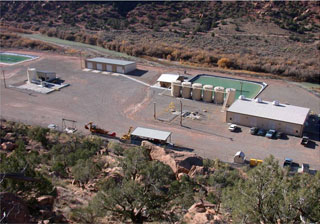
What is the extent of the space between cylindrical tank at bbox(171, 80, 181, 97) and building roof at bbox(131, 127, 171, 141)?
11.2m

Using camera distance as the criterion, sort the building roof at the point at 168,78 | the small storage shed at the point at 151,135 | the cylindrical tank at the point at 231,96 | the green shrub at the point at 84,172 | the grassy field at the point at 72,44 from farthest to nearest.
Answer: the grassy field at the point at 72,44, the building roof at the point at 168,78, the cylindrical tank at the point at 231,96, the small storage shed at the point at 151,135, the green shrub at the point at 84,172

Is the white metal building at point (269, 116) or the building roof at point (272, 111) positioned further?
the building roof at point (272, 111)

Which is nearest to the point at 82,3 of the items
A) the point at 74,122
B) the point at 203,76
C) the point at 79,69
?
the point at 79,69

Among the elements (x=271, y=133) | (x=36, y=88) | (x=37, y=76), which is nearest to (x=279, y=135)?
(x=271, y=133)

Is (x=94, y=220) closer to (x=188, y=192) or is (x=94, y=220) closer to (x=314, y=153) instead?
(x=188, y=192)

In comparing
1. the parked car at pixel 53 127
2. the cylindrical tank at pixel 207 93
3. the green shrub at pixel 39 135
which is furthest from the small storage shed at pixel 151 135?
the cylindrical tank at pixel 207 93

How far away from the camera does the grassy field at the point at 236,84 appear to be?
138 feet

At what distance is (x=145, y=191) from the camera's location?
13.5m

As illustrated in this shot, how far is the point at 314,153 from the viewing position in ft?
88.8

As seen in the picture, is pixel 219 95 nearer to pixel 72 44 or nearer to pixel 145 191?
pixel 145 191

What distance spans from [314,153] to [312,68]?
2812 cm

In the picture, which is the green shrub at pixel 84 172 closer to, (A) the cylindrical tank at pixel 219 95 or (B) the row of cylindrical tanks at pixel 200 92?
(B) the row of cylindrical tanks at pixel 200 92

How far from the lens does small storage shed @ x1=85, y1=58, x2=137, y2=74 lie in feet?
158

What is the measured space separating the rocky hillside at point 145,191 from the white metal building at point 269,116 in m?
8.13
